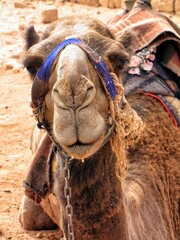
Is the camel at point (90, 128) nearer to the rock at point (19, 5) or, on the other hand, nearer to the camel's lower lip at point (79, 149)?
the camel's lower lip at point (79, 149)

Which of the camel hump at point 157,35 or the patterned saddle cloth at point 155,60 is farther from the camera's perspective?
the camel hump at point 157,35

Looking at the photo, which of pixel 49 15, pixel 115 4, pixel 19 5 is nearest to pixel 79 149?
pixel 49 15

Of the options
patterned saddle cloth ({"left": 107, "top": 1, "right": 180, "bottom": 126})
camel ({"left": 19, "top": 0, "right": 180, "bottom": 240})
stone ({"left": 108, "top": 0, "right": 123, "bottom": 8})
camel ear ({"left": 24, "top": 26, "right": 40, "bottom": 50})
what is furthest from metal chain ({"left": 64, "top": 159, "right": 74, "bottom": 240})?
stone ({"left": 108, "top": 0, "right": 123, "bottom": 8})

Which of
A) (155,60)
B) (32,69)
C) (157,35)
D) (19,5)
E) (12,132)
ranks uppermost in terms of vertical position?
(32,69)

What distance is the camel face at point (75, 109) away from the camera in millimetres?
2863

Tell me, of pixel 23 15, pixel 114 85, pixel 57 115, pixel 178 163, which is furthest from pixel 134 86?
pixel 23 15

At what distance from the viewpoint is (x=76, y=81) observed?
287cm

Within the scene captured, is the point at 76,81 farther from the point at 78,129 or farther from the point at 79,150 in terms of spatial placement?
the point at 79,150

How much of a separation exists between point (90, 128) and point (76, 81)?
0.23 metres

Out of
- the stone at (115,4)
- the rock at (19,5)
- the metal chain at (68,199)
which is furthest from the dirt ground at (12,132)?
the rock at (19,5)

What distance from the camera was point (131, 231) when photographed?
11.5ft

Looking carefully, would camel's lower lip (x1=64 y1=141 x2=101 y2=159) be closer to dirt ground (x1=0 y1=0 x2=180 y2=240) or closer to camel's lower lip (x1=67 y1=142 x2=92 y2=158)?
camel's lower lip (x1=67 y1=142 x2=92 y2=158)

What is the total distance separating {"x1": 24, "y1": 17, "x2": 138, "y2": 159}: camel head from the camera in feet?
9.43

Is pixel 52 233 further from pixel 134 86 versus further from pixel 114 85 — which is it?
pixel 114 85
